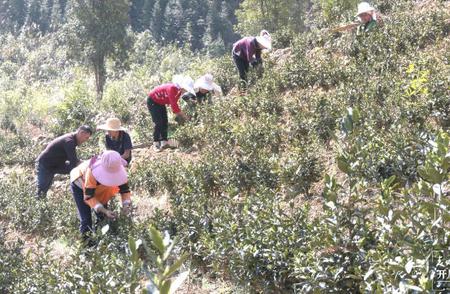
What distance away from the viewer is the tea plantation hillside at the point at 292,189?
110 inches

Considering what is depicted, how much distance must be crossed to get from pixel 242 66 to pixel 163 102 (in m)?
2.31

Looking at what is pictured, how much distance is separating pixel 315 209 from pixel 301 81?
4005mm

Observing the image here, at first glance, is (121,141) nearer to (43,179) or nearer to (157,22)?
(43,179)

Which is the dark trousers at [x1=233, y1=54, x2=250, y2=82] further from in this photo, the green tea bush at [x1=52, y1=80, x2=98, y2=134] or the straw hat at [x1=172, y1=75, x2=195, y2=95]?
the green tea bush at [x1=52, y1=80, x2=98, y2=134]

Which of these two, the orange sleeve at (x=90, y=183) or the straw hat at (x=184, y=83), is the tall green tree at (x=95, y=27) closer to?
the straw hat at (x=184, y=83)

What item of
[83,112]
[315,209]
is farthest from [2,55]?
[315,209]

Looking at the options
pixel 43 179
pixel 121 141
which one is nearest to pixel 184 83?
pixel 121 141

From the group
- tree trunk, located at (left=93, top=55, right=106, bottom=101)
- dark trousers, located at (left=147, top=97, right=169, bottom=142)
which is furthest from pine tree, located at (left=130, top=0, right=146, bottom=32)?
dark trousers, located at (left=147, top=97, right=169, bottom=142)

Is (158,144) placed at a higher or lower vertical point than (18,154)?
higher

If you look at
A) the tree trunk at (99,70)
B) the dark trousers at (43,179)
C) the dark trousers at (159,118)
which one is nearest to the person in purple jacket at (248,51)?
the dark trousers at (159,118)

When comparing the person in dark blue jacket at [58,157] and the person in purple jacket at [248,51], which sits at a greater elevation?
the person in purple jacket at [248,51]

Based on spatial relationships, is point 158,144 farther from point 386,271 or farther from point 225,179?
point 386,271

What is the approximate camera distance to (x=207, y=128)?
8.00 metres

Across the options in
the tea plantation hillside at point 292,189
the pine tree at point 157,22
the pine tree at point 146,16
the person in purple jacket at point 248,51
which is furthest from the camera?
the pine tree at point 146,16
